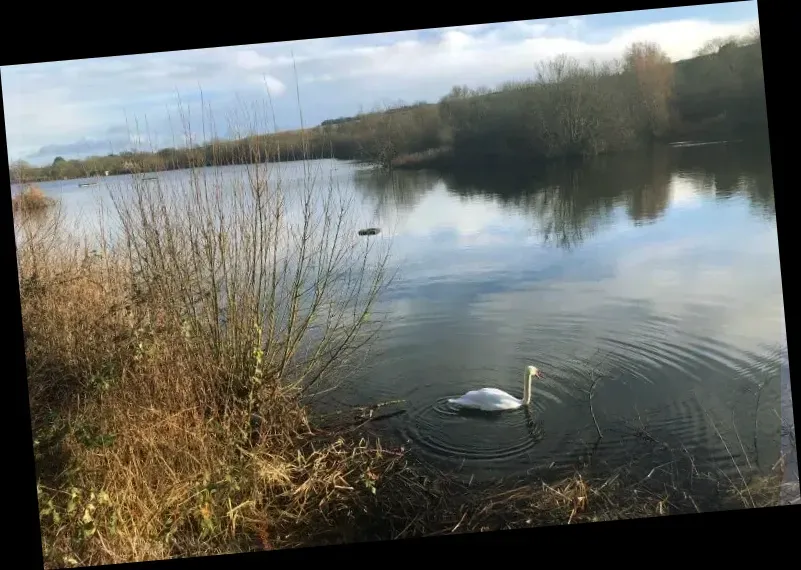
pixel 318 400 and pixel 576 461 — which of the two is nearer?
pixel 576 461

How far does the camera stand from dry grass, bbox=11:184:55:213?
2.37 metres

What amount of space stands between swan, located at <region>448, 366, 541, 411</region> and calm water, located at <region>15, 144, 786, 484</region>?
0.03 m

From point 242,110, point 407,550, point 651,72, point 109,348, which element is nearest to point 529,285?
point 651,72

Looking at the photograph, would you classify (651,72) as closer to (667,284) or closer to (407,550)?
(667,284)

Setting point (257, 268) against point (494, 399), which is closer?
point (494, 399)

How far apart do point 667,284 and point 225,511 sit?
2.06 m

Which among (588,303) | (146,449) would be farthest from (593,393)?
(146,449)

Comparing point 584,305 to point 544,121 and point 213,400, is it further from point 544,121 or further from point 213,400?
point 213,400

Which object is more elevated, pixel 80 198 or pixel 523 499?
pixel 80 198

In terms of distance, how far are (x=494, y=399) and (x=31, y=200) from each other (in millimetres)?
2078

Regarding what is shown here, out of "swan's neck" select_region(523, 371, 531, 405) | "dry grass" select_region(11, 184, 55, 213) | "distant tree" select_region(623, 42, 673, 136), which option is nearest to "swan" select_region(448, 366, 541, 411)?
"swan's neck" select_region(523, 371, 531, 405)

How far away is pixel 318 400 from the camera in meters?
2.62

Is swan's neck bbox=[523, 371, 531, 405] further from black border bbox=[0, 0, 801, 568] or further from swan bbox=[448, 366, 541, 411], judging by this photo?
black border bbox=[0, 0, 801, 568]

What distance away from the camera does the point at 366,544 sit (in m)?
2.38
